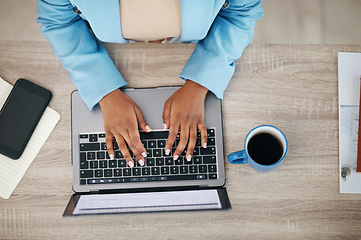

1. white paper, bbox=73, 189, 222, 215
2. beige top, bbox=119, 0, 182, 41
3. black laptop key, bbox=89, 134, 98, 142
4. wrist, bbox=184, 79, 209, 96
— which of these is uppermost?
beige top, bbox=119, 0, 182, 41

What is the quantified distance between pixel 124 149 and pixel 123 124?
0.06m

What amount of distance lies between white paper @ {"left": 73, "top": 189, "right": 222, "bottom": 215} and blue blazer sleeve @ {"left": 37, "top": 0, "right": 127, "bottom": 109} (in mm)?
220

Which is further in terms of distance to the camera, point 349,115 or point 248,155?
point 349,115

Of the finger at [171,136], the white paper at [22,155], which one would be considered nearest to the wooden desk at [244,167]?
the white paper at [22,155]

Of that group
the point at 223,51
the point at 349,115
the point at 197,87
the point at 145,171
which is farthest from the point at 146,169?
the point at 349,115

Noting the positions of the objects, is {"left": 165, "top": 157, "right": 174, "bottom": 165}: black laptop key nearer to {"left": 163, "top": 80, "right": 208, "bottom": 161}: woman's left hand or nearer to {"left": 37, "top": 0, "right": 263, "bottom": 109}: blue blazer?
{"left": 163, "top": 80, "right": 208, "bottom": 161}: woman's left hand

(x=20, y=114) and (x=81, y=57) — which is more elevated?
(x=81, y=57)

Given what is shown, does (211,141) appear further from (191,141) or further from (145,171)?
(145,171)

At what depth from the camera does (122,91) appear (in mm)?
733

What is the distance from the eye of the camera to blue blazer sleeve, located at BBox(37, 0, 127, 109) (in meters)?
0.69

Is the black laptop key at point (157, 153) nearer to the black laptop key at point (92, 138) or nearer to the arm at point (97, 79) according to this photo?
the arm at point (97, 79)

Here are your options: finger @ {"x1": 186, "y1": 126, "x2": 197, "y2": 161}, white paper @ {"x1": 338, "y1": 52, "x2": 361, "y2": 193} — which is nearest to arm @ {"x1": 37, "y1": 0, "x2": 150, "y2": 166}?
finger @ {"x1": 186, "y1": 126, "x2": 197, "y2": 161}

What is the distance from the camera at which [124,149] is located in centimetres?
69

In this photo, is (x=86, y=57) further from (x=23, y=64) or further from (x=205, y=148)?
(x=205, y=148)
